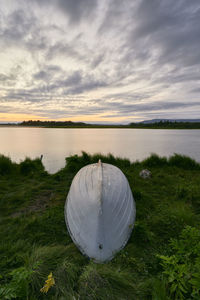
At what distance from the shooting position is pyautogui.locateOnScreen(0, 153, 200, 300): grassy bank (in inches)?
59.2

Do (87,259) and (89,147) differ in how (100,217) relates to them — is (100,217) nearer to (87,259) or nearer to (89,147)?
(87,259)

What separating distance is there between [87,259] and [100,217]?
642mm

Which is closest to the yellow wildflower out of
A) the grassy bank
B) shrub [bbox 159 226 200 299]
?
the grassy bank

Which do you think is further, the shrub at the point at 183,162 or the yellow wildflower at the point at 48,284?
the shrub at the point at 183,162

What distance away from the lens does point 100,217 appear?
2.46 m

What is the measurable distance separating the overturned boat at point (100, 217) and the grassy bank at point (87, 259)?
0.51 feet

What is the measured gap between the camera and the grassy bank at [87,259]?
1.50 metres

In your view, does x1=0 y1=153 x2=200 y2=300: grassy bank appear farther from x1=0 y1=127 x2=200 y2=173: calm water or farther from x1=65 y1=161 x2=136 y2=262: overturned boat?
x1=0 y1=127 x2=200 y2=173: calm water

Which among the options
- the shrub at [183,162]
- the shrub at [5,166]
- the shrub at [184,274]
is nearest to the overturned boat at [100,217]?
the shrub at [184,274]

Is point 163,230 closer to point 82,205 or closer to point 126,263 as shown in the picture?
point 126,263

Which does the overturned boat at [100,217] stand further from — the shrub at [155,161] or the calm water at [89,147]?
the shrub at [155,161]

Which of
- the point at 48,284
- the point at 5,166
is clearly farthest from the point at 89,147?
the point at 48,284

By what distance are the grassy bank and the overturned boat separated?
154mm

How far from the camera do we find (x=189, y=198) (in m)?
4.51
